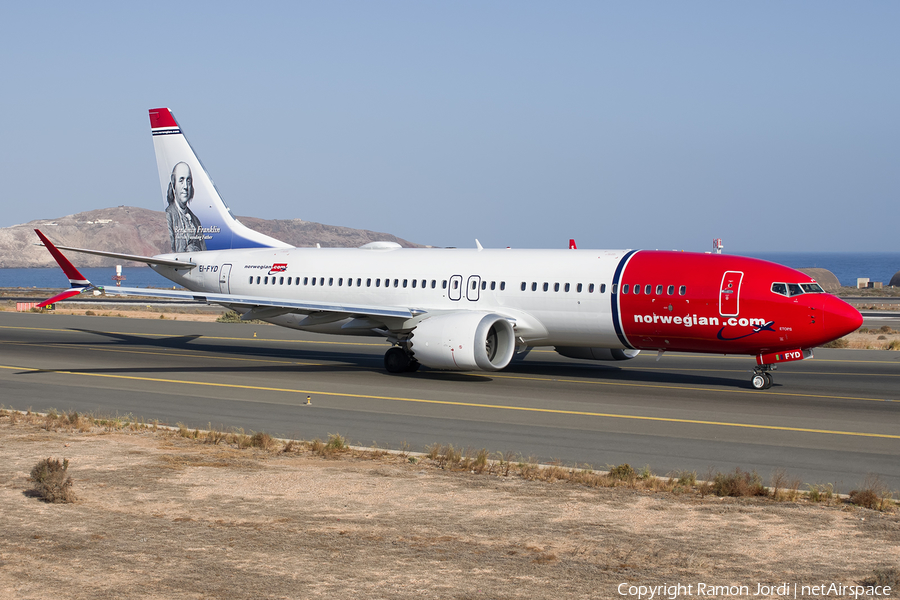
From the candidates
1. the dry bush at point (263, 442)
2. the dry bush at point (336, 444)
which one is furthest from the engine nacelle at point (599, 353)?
the dry bush at point (263, 442)

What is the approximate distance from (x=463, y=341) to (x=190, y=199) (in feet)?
55.0

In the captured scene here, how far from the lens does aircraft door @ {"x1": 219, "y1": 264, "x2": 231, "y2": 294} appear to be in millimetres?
35188

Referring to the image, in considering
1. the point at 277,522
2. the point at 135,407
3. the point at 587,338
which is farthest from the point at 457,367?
the point at 277,522

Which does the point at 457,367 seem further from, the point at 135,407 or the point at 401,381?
the point at 135,407

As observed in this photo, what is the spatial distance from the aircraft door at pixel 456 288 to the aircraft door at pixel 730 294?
839cm

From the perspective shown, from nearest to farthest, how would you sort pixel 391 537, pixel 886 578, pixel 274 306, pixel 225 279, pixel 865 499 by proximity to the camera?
pixel 886 578
pixel 391 537
pixel 865 499
pixel 274 306
pixel 225 279

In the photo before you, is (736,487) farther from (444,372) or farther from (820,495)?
(444,372)

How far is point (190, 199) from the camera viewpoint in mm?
37844

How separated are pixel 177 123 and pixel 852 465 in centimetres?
3025

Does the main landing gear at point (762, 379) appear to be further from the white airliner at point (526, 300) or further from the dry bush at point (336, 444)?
the dry bush at point (336, 444)

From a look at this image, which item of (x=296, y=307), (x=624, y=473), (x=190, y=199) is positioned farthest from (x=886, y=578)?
(x=190, y=199)

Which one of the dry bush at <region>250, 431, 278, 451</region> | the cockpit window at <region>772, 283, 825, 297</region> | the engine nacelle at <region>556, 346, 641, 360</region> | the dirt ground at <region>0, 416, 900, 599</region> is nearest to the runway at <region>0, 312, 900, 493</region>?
the engine nacelle at <region>556, 346, 641, 360</region>

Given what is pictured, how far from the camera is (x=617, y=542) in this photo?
11102 mm

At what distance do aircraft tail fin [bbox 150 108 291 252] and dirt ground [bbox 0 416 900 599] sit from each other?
881 inches
